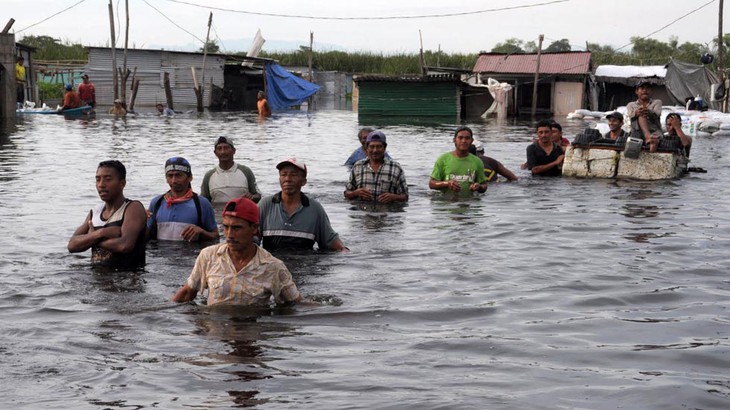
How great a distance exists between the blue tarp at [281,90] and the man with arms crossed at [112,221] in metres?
38.4

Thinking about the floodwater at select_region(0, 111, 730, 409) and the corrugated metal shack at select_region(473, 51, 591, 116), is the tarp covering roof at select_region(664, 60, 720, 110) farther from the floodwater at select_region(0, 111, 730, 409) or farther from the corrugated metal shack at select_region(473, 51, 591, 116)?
the floodwater at select_region(0, 111, 730, 409)

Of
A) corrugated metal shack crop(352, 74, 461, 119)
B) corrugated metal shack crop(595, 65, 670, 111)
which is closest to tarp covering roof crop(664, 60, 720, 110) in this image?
corrugated metal shack crop(595, 65, 670, 111)

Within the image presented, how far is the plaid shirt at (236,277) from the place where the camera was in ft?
20.8

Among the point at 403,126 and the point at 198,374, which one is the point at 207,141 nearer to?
the point at 403,126

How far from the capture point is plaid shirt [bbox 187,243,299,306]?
249 inches

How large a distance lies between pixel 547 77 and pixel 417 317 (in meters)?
38.4

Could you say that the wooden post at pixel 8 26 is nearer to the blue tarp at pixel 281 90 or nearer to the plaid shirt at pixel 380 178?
the blue tarp at pixel 281 90

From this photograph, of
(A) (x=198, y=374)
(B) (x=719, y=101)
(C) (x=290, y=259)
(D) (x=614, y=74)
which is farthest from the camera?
(D) (x=614, y=74)

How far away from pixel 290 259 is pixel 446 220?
3.76 metres

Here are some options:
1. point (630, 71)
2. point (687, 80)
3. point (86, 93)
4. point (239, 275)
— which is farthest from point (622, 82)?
point (239, 275)

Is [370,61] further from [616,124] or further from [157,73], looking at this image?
[616,124]

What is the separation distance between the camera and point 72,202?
1299 centimetres

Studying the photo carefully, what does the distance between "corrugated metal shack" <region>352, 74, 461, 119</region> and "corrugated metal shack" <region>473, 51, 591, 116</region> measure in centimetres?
374

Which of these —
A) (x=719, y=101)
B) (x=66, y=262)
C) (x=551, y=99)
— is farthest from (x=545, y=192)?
(x=551, y=99)
